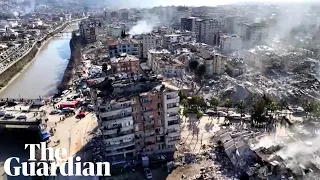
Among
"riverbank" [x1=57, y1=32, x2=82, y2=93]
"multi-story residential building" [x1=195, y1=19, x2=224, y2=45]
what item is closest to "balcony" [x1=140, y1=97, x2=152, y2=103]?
"riverbank" [x1=57, y1=32, x2=82, y2=93]

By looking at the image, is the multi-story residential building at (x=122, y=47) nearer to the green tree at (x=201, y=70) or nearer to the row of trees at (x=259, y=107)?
the green tree at (x=201, y=70)

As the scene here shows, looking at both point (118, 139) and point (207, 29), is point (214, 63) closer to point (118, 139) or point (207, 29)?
point (118, 139)

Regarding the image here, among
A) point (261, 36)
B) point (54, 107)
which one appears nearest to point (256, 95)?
point (54, 107)

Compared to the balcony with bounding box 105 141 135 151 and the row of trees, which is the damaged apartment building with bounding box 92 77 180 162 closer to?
the balcony with bounding box 105 141 135 151

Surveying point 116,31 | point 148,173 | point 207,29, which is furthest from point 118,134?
point 116,31

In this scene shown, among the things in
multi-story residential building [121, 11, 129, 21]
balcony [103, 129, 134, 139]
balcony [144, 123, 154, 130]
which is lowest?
balcony [103, 129, 134, 139]

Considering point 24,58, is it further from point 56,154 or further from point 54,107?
point 56,154
